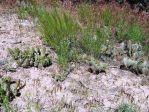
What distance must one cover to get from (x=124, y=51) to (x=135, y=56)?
314 millimetres

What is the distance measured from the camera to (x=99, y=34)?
633 centimetres

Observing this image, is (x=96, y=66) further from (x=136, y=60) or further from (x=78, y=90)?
(x=136, y=60)

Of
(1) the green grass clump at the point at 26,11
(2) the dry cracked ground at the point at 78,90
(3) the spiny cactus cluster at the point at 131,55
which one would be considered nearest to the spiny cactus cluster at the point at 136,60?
(3) the spiny cactus cluster at the point at 131,55

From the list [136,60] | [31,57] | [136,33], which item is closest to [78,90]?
[31,57]

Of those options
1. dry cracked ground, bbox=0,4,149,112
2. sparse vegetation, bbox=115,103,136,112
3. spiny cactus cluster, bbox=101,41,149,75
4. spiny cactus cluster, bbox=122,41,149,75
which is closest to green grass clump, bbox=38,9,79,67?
dry cracked ground, bbox=0,4,149,112

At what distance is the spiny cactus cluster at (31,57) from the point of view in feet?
19.2

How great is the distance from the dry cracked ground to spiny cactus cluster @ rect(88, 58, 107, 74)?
0.07 meters

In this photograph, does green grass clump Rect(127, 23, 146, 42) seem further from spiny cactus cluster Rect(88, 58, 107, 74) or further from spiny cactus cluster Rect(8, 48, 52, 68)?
spiny cactus cluster Rect(8, 48, 52, 68)

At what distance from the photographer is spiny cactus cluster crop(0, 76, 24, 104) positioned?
519cm

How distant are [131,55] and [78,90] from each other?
1308 mm

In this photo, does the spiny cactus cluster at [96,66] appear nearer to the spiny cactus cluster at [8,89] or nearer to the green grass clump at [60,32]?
the green grass clump at [60,32]

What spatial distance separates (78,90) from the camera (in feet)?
17.8

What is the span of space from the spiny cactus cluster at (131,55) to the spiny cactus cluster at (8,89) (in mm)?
1646

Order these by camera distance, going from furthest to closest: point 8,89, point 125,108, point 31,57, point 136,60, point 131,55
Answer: point 131,55
point 136,60
point 31,57
point 8,89
point 125,108
